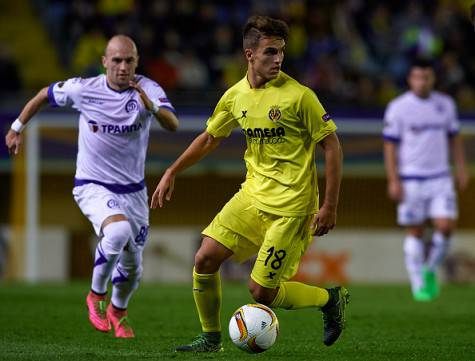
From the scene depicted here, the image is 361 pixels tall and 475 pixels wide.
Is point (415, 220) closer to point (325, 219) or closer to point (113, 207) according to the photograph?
point (113, 207)

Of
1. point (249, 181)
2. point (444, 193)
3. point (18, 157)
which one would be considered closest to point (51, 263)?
point (18, 157)

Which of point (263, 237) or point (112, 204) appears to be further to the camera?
point (112, 204)

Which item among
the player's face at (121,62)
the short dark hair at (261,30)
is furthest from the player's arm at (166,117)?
the short dark hair at (261,30)

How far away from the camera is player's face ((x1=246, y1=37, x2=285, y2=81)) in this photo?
7.41 metres

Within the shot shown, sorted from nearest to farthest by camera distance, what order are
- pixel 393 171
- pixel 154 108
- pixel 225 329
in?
pixel 154 108 → pixel 225 329 → pixel 393 171

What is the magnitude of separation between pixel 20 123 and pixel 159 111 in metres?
1.15

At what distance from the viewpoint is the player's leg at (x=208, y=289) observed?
7.55m

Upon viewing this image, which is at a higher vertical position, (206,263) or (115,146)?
(115,146)

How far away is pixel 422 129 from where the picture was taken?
13766mm

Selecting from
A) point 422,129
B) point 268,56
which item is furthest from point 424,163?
point 268,56

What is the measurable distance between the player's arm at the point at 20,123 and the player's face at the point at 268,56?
2371mm

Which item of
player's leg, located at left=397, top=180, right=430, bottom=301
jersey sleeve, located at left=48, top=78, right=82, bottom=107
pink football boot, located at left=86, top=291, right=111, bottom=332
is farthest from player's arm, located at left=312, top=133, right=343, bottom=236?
player's leg, located at left=397, top=180, right=430, bottom=301

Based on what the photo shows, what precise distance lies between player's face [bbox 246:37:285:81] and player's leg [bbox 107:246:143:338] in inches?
91.2

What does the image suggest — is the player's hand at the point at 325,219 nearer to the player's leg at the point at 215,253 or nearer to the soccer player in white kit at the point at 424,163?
the player's leg at the point at 215,253
